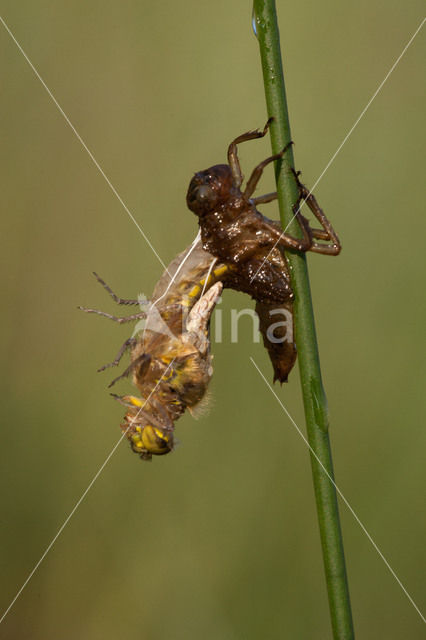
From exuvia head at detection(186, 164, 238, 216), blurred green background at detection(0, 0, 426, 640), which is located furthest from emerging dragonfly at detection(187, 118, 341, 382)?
blurred green background at detection(0, 0, 426, 640)

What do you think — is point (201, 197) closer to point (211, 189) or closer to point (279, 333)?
point (211, 189)

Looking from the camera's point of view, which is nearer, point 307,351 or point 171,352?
point 307,351

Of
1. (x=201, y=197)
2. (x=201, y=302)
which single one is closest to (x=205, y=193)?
(x=201, y=197)

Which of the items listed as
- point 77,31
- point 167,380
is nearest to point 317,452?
point 167,380

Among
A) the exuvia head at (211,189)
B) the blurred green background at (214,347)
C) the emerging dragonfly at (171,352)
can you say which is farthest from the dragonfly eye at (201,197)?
the blurred green background at (214,347)

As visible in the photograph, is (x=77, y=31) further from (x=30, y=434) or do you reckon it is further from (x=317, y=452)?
(x=317, y=452)
